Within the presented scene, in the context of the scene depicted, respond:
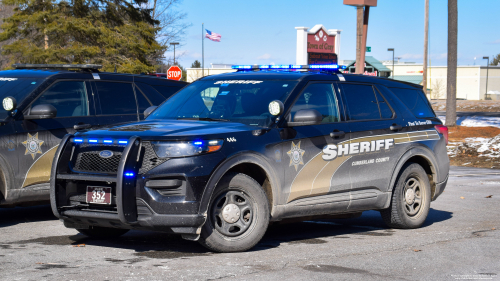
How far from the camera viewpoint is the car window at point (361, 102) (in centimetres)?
728

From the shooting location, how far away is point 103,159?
5.70 m

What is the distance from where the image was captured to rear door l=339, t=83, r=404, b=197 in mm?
7145

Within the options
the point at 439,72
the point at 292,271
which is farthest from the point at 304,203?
the point at 439,72

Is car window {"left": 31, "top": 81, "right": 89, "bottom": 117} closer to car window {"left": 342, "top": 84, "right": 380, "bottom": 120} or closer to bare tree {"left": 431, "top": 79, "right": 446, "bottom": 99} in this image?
car window {"left": 342, "top": 84, "right": 380, "bottom": 120}

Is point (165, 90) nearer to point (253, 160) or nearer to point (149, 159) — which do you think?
point (253, 160)

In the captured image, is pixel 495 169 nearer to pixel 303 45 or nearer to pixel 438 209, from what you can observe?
pixel 438 209

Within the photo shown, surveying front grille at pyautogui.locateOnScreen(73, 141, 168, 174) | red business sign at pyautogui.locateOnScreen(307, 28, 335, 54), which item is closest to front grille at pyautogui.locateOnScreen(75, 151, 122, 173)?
front grille at pyautogui.locateOnScreen(73, 141, 168, 174)

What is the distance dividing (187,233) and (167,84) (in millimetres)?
4408

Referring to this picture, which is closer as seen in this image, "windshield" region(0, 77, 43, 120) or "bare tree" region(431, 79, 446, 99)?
"windshield" region(0, 77, 43, 120)

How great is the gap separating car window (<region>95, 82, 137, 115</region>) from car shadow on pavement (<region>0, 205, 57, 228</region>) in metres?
1.62

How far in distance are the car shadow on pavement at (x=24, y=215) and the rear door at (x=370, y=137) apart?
4049 mm

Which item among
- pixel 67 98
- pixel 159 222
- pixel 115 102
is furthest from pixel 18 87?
pixel 159 222

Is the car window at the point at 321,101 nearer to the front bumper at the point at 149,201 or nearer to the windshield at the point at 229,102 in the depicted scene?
the windshield at the point at 229,102

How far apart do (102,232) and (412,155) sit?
12.6 feet
